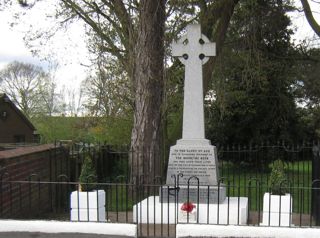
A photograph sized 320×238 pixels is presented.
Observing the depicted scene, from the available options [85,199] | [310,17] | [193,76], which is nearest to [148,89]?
[193,76]

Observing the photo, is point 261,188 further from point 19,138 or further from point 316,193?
point 19,138

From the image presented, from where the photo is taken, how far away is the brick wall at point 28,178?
7.82m

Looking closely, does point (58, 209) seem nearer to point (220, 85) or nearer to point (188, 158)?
point (188, 158)

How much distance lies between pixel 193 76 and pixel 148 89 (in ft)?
10.3

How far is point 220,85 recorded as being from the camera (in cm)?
1953

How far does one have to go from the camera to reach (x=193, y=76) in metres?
9.16

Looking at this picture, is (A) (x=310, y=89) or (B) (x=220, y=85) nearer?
(B) (x=220, y=85)

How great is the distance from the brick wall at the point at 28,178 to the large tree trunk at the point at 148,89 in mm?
1815

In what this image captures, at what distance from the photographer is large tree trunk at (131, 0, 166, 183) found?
468 inches

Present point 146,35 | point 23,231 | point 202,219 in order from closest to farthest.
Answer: point 23,231 → point 202,219 → point 146,35

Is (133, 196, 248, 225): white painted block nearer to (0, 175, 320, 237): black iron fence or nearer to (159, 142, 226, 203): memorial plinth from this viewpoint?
(0, 175, 320, 237): black iron fence

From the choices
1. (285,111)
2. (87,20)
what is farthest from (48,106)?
(87,20)

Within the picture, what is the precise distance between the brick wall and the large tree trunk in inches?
71.4

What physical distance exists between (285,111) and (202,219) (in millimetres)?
16964
